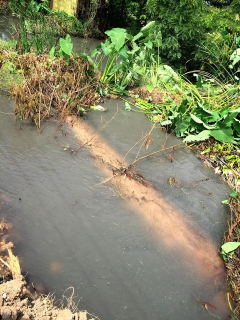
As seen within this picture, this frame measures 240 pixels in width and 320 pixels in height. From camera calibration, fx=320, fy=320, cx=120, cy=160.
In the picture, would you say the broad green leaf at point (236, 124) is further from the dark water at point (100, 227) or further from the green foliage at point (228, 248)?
the green foliage at point (228, 248)

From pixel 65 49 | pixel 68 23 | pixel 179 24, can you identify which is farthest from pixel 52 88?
pixel 68 23

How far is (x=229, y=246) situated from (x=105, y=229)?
1201mm

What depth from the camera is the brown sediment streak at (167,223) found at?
304cm

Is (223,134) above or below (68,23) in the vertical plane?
above

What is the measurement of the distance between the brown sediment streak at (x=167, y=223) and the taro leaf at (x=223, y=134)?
132 cm

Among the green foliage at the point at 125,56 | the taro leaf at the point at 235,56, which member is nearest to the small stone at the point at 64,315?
the green foliage at the point at 125,56

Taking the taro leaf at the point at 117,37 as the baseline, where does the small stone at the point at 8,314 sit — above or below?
below

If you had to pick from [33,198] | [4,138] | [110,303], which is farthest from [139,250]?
[4,138]

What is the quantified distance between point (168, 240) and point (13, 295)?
1.60 meters

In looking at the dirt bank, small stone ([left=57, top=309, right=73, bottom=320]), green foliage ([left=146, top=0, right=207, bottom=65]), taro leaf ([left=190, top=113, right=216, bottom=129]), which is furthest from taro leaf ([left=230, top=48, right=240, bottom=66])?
small stone ([left=57, top=309, right=73, bottom=320])

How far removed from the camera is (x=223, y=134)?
4363mm

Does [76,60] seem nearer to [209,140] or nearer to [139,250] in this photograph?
[209,140]

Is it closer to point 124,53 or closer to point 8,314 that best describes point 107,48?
point 124,53

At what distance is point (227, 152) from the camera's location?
14.7ft
